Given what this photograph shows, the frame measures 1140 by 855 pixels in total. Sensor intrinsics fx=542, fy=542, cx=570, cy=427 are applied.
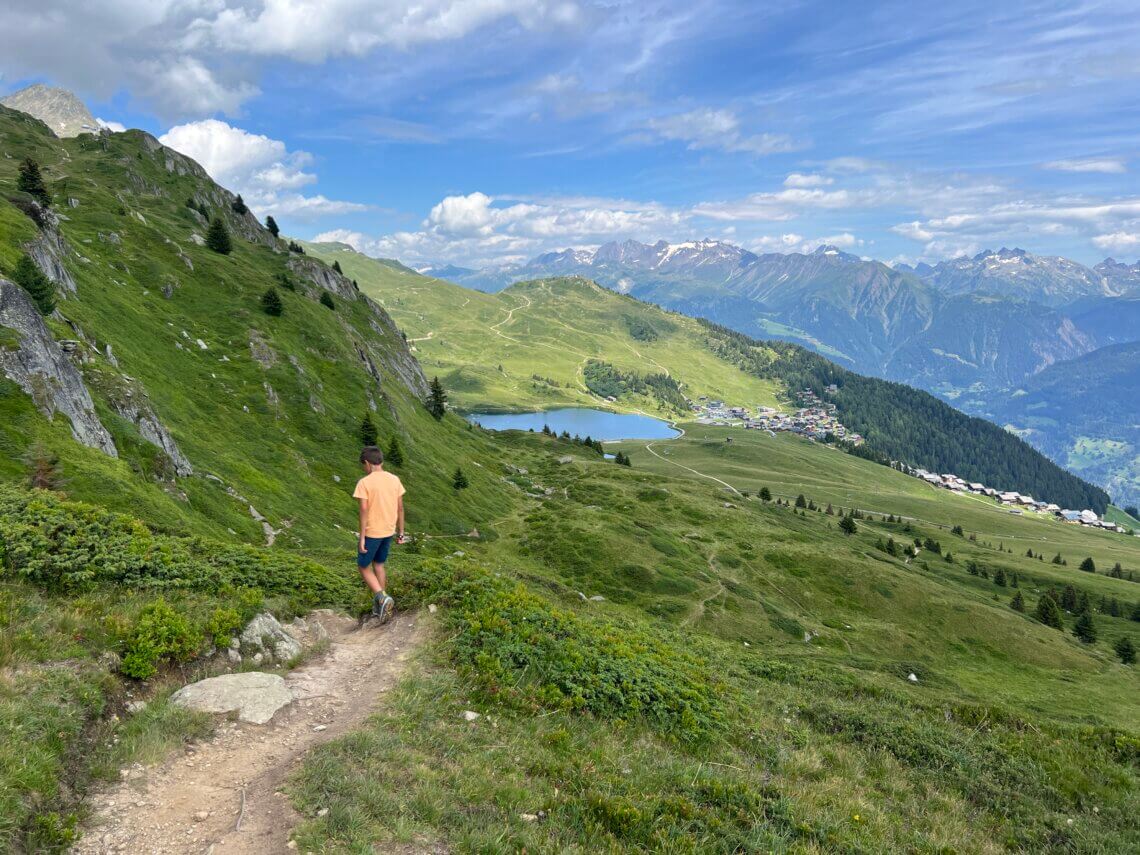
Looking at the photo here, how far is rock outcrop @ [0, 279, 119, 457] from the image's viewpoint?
29.7 metres

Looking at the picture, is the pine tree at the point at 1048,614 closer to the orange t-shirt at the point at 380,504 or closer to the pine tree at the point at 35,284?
the orange t-shirt at the point at 380,504

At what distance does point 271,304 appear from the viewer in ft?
273

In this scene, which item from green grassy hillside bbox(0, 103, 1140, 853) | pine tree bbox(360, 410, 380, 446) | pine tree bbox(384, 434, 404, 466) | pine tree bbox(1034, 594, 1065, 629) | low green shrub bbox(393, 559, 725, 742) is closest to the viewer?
green grassy hillside bbox(0, 103, 1140, 853)

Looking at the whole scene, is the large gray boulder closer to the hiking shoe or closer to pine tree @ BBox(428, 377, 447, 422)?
the hiking shoe

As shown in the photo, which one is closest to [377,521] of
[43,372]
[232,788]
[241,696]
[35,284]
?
[241,696]

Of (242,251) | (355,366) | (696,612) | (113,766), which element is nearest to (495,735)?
(113,766)

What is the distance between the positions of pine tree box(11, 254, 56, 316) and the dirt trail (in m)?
44.6

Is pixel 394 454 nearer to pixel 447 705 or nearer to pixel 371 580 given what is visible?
pixel 371 580

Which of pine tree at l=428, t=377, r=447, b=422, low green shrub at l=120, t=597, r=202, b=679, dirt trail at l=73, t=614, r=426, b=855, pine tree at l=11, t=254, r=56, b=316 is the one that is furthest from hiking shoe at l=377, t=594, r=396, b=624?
pine tree at l=428, t=377, r=447, b=422

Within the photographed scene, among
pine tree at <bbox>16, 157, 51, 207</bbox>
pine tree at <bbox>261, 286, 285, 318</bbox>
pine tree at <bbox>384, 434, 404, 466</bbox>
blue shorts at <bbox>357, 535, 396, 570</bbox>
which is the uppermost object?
pine tree at <bbox>16, 157, 51, 207</bbox>

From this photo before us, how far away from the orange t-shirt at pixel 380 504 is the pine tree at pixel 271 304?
260ft

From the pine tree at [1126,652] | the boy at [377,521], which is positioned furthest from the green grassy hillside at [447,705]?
the pine tree at [1126,652]

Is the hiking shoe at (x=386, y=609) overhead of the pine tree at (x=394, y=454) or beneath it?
overhead

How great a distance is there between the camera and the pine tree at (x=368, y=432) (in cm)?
7221
